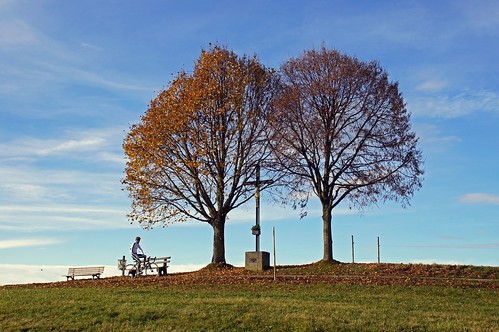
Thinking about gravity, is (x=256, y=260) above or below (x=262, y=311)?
above

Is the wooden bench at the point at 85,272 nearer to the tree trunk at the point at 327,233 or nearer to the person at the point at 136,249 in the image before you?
the person at the point at 136,249

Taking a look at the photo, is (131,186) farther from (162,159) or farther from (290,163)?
(290,163)

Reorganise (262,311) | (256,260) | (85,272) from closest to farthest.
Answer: (262,311)
(256,260)
(85,272)

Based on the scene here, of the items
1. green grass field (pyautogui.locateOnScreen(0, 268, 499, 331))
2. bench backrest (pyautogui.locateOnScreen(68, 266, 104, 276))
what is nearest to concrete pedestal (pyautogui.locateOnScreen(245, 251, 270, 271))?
green grass field (pyautogui.locateOnScreen(0, 268, 499, 331))

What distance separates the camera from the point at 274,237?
27078 mm

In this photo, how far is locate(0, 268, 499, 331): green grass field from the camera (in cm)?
1566

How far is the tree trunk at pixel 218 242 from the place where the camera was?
35969 millimetres

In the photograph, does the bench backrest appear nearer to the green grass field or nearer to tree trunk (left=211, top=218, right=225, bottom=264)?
tree trunk (left=211, top=218, right=225, bottom=264)

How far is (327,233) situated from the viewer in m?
34.2

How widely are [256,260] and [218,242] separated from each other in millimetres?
4298

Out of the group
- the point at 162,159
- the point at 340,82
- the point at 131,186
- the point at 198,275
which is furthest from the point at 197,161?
the point at 340,82

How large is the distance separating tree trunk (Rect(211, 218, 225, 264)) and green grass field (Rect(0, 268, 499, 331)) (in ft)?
40.7

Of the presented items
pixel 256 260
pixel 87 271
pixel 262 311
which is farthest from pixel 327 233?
pixel 262 311

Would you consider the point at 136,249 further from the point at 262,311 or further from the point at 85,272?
the point at 262,311
